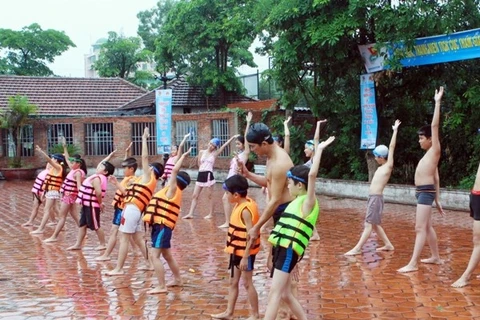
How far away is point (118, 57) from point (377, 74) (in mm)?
28758

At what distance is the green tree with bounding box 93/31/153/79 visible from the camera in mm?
41500

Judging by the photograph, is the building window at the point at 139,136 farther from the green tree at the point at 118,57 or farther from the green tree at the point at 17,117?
the green tree at the point at 118,57

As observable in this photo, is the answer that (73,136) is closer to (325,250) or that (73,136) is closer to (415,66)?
(415,66)

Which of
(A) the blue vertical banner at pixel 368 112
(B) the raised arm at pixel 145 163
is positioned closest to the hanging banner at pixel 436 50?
(A) the blue vertical banner at pixel 368 112

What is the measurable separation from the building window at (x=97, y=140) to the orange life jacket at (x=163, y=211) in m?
22.4

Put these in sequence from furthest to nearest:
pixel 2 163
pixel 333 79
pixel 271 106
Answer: pixel 2 163, pixel 271 106, pixel 333 79

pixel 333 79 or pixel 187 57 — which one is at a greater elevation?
pixel 187 57

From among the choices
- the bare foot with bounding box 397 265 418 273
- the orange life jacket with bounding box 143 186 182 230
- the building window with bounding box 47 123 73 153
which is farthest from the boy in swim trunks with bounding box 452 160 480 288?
the building window with bounding box 47 123 73 153

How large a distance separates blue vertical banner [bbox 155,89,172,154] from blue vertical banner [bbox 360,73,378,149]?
26.0ft

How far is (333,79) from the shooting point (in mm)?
17922

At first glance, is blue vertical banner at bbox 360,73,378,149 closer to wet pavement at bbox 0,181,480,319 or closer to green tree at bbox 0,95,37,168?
wet pavement at bbox 0,181,480,319

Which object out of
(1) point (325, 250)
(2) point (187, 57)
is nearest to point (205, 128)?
(2) point (187, 57)

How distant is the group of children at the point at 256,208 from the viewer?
5.03m

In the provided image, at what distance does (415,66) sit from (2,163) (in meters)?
19.3
